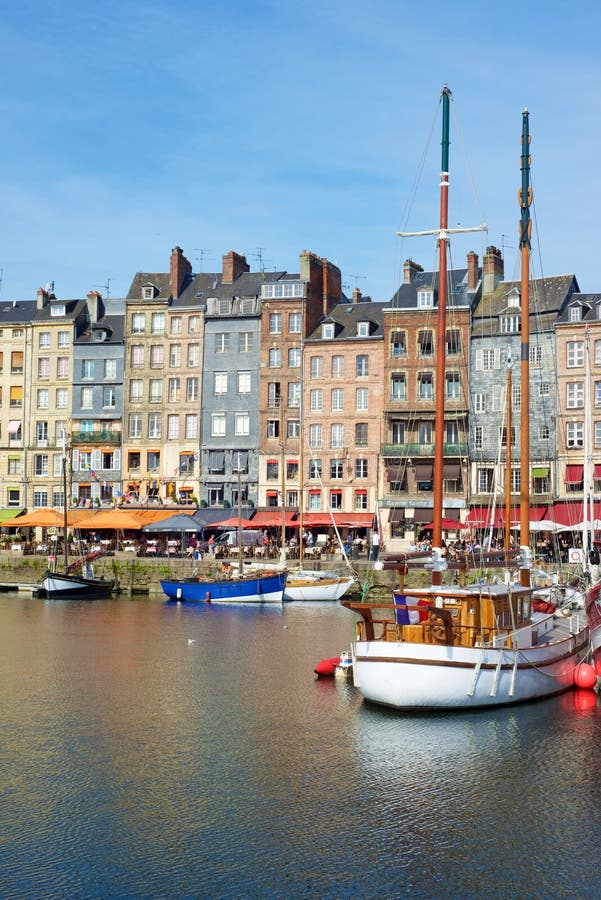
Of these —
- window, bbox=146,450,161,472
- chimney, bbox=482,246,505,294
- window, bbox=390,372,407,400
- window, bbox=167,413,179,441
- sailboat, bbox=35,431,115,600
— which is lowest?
sailboat, bbox=35,431,115,600

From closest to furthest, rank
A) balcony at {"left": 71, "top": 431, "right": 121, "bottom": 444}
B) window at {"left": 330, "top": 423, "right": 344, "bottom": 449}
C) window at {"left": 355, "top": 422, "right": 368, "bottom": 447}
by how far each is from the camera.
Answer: window at {"left": 355, "top": 422, "right": 368, "bottom": 447} < window at {"left": 330, "top": 423, "right": 344, "bottom": 449} < balcony at {"left": 71, "top": 431, "right": 121, "bottom": 444}

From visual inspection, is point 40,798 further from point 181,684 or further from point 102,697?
point 181,684

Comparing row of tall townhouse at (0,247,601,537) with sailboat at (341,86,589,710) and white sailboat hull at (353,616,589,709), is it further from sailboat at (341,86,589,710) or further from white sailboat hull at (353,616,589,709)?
white sailboat hull at (353,616,589,709)

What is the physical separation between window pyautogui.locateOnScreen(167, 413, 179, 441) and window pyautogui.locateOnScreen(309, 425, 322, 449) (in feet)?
34.8

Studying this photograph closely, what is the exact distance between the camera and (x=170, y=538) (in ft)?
254

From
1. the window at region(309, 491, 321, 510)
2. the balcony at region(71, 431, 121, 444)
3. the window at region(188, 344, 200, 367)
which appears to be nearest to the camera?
the window at region(309, 491, 321, 510)

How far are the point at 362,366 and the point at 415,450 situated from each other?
24.4ft

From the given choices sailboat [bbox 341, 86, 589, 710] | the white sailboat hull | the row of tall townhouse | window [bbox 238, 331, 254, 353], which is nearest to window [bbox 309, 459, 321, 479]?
the row of tall townhouse

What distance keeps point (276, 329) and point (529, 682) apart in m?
52.2

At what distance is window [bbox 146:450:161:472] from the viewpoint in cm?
8212

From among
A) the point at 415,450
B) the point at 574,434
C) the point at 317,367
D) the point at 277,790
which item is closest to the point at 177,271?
the point at 317,367

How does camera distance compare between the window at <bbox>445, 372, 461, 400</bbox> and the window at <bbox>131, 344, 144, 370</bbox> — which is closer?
the window at <bbox>445, 372, 461, 400</bbox>

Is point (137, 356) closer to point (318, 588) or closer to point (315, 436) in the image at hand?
point (315, 436)

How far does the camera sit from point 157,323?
83.1m
